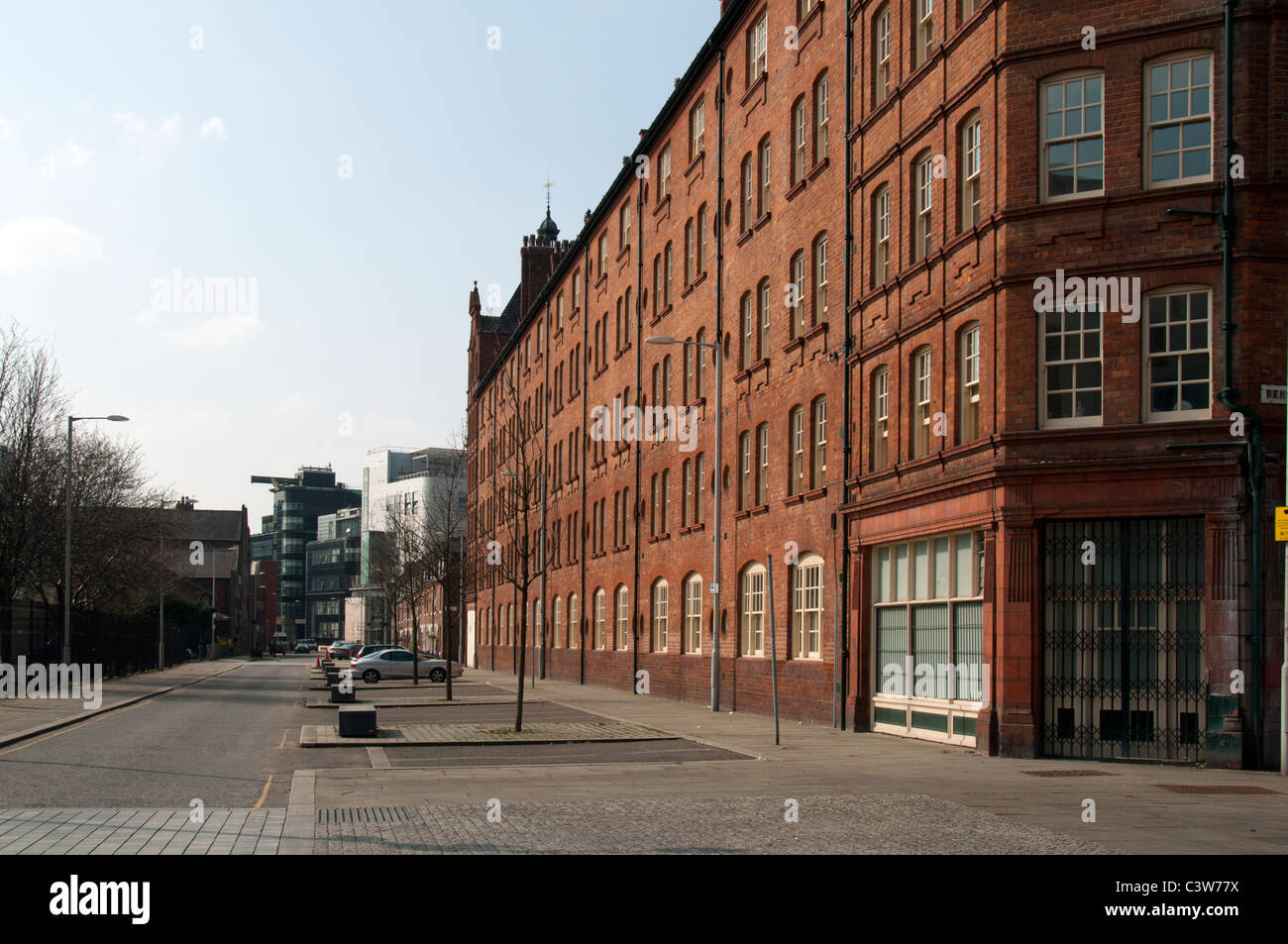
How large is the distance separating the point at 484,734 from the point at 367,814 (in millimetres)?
11917

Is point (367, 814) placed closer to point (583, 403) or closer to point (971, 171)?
point (971, 171)

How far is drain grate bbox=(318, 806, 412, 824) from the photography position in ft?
42.9

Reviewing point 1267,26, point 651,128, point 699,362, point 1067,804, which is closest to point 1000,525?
point 1067,804

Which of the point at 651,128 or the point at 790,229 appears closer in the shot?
the point at 790,229

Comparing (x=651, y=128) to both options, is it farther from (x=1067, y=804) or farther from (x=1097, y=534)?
(x=1067, y=804)

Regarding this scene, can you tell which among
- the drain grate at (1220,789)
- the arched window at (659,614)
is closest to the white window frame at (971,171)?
the drain grate at (1220,789)

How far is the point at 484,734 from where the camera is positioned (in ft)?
83.4

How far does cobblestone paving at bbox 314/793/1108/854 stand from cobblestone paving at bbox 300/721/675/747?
9425mm

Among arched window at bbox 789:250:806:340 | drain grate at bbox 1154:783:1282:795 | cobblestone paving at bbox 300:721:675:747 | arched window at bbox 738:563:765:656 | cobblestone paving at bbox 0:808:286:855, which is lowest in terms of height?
cobblestone paving at bbox 300:721:675:747

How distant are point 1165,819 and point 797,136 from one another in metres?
21.9

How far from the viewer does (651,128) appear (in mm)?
46594

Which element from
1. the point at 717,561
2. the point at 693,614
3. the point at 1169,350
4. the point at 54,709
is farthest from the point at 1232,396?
the point at 54,709

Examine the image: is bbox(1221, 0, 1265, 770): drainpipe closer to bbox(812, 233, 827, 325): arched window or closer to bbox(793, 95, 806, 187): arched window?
bbox(812, 233, 827, 325): arched window

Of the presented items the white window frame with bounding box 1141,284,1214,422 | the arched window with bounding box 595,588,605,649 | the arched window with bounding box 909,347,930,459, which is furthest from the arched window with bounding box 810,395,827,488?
the arched window with bounding box 595,588,605,649
